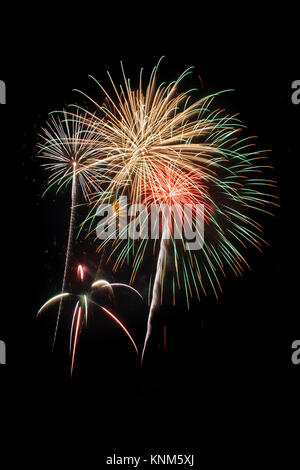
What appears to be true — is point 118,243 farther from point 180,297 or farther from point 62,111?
point 62,111

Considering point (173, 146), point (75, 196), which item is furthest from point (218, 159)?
point (75, 196)

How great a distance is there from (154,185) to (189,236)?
743 millimetres

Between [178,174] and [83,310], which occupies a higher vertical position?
[178,174]

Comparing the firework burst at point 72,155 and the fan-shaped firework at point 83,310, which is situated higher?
the firework burst at point 72,155

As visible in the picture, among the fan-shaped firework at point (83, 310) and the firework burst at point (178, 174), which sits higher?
the firework burst at point (178, 174)

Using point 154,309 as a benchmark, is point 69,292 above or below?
above

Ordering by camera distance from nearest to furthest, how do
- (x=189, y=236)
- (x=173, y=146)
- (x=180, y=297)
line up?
(x=173, y=146)
(x=189, y=236)
(x=180, y=297)

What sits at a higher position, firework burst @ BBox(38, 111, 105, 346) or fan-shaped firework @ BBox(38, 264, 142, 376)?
firework burst @ BBox(38, 111, 105, 346)

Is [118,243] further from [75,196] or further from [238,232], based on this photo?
[238,232]

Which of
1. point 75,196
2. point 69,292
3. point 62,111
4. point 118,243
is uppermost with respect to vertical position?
point 62,111

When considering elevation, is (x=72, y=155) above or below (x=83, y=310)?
above

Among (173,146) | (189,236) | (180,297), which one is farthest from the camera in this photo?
(180,297)

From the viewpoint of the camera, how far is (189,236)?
9.40 feet

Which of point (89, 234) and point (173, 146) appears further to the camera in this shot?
point (89, 234)
